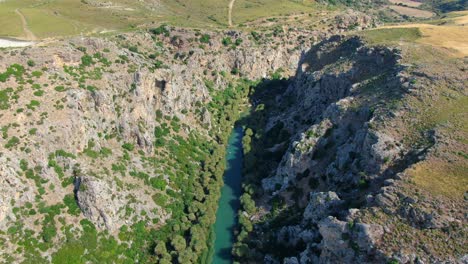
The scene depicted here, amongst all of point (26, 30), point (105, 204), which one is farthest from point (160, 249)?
point (26, 30)

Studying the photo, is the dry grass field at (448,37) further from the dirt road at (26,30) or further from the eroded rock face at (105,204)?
the dirt road at (26,30)

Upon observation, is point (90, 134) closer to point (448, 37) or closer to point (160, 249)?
point (160, 249)

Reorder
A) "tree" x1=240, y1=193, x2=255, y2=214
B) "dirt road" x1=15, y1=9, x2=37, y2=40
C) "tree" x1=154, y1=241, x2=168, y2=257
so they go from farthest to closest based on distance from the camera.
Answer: "dirt road" x1=15, y1=9, x2=37, y2=40 < "tree" x1=240, y1=193, x2=255, y2=214 < "tree" x1=154, y1=241, x2=168, y2=257

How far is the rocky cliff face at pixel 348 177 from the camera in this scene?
205 ft

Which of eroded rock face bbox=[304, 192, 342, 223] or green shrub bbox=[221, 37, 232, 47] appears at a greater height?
green shrub bbox=[221, 37, 232, 47]

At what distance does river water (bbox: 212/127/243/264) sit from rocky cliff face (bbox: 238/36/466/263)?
180 inches

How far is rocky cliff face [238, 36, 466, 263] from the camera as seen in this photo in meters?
62.5

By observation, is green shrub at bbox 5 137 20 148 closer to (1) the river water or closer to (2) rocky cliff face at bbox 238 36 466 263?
(1) the river water

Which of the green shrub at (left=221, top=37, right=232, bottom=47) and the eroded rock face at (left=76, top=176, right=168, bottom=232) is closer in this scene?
the eroded rock face at (left=76, top=176, right=168, bottom=232)

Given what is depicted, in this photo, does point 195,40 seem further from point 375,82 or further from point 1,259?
point 1,259

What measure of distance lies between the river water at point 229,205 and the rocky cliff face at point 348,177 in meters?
4.57

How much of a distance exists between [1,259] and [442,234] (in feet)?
233

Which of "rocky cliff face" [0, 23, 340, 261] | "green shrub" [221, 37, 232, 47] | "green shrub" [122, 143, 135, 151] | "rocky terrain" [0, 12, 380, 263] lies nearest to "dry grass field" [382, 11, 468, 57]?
"rocky terrain" [0, 12, 380, 263]

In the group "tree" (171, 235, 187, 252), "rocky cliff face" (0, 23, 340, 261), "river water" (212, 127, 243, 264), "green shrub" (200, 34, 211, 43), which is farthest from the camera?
"green shrub" (200, 34, 211, 43)
